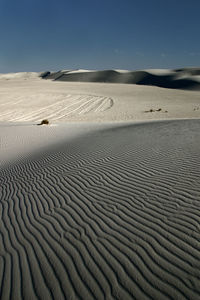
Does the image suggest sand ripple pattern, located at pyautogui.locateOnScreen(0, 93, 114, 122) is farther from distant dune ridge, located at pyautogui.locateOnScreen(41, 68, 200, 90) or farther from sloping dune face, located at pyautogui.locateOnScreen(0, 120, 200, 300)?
distant dune ridge, located at pyautogui.locateOnScreen(41, 68, 200, 90)

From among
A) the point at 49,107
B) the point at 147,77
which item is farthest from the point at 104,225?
the point at 147,77

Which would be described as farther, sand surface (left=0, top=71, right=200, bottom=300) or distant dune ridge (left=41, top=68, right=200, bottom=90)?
distant dune ridge (left=41, top=68, right=200, bottom=90)

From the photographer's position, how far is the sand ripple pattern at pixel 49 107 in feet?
77.4

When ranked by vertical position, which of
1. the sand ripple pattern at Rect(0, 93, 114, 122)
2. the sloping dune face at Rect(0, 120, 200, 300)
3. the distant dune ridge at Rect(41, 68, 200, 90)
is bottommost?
the sloping dune face at Rect(0, 120, 200, 300)

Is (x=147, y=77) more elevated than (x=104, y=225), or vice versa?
(x=147, y=77)

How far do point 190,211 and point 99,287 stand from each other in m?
2.01

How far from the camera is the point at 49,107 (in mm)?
27281

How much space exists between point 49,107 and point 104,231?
80.1 feet

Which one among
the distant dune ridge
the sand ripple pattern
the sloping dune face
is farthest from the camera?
the distant dune ridge

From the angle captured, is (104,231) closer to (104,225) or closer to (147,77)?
(104,225)

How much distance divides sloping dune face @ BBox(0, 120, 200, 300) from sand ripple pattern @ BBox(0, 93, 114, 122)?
16.2 m

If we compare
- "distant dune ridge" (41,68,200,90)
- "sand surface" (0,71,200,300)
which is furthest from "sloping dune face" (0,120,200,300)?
"distant dune ridge" (41,68,200,90)

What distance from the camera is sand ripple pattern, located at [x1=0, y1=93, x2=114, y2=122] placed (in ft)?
77.4

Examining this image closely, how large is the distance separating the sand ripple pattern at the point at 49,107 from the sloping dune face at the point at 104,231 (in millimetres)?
16161
